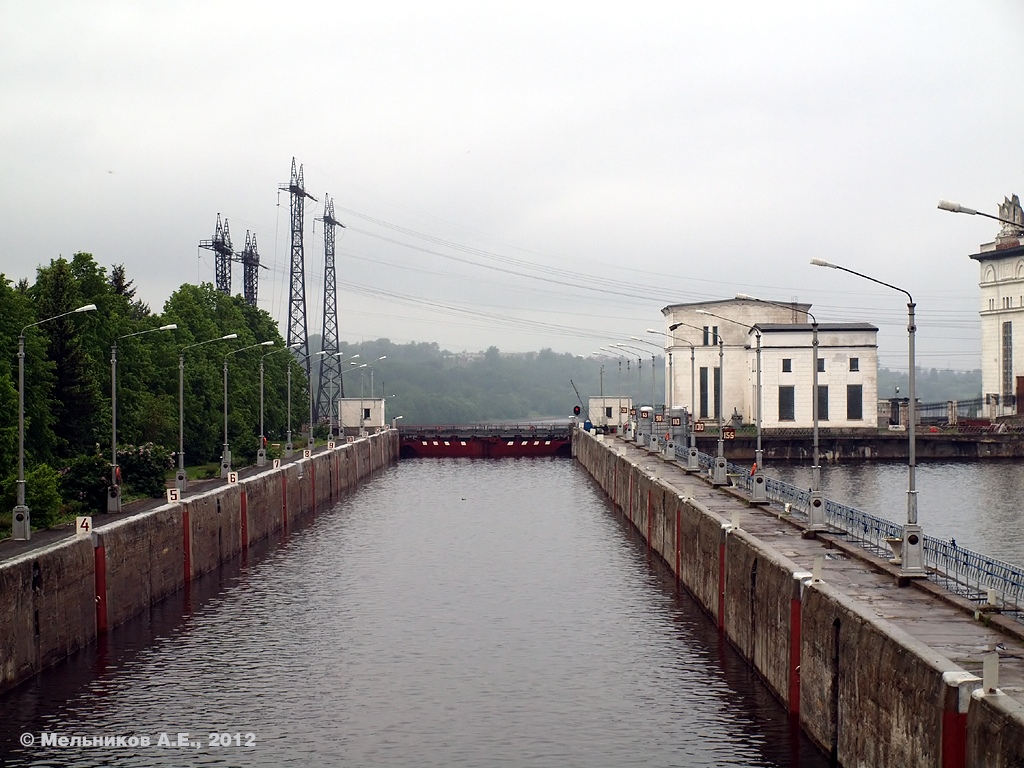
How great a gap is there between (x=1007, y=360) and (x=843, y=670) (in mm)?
128852

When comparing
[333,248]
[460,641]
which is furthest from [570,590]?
[333,248]

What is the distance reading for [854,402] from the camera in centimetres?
13200

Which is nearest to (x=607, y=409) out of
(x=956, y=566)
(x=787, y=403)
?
(x=787, y=403)

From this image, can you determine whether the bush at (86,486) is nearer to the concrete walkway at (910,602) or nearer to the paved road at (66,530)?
the paved road at (66,530)

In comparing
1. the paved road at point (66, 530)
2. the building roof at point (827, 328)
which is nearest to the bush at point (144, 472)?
the paved road at point (66, 530)

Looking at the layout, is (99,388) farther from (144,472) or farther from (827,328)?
(827,328)

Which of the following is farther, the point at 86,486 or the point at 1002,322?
the point at 1002,322

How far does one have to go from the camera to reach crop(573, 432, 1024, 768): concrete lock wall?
18.9 m

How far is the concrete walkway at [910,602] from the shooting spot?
2348cm

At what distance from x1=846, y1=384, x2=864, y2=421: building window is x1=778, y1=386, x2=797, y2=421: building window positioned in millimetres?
5198

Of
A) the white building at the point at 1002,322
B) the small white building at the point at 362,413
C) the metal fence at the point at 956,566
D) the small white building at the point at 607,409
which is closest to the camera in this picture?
the metal fence at the point at 956,566

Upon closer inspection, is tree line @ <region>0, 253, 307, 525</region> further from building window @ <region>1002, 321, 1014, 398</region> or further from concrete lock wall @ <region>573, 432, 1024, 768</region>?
building window @ <region>1002, 321, 1014, 398</region>

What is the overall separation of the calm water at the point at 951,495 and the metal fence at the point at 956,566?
16805 mm

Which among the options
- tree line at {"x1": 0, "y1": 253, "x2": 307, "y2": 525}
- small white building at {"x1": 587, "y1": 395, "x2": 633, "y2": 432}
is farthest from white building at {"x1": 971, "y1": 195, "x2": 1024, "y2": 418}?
tree line at {"x1": 0, "y1": 253, "x2": 307, "y2": 525}
